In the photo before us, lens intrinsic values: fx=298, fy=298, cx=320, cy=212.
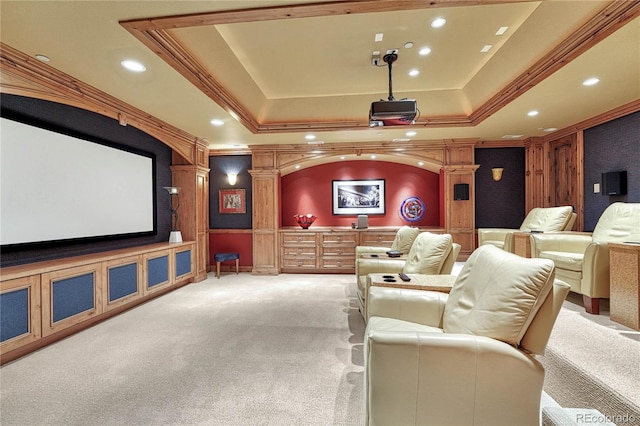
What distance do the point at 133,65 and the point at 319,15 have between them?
183 cm

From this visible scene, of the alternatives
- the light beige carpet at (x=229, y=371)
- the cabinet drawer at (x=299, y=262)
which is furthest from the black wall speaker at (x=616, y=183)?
the cabinet drawer at (x=299, y=262)

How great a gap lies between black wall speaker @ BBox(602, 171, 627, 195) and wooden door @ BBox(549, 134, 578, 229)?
88 centimetres

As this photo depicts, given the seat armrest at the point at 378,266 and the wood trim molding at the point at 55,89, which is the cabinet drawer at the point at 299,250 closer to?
the seat armrest at the point at 378,266

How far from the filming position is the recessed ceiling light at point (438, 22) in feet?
8.60

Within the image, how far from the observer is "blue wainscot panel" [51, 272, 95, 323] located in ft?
9.49

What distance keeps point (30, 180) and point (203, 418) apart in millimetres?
2896

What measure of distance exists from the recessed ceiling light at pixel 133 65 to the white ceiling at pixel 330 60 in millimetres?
59

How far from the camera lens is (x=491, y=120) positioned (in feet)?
14.6

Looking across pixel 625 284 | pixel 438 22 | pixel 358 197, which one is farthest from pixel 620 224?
pixel 358 197

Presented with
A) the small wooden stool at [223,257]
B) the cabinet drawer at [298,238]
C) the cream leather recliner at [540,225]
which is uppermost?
the cream leather recliner at [540,225]

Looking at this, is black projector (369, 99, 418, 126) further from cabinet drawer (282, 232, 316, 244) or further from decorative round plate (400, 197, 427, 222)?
decorative round plate (400, 197, 427, 222)

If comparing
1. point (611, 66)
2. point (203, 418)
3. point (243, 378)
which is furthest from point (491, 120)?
point (203, 418)

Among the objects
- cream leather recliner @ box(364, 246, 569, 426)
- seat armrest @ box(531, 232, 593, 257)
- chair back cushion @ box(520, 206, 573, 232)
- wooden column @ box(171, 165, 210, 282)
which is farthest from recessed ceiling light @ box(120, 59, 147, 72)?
chair back cushion @ box(520, 206, 573, 232)

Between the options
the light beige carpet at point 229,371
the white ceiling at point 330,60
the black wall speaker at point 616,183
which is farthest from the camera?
the black wall speaker at point 616,183
